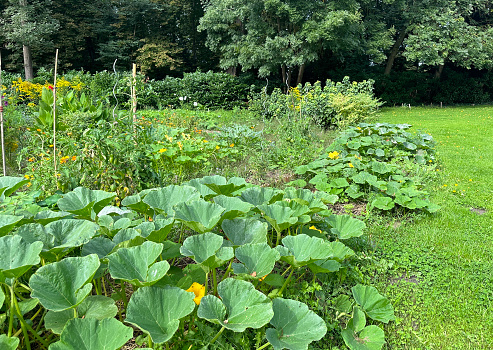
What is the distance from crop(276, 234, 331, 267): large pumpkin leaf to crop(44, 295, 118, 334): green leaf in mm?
676

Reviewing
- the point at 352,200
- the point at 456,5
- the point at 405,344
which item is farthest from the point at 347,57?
the point at 405,344

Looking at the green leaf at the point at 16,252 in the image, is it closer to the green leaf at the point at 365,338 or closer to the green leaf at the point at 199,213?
the green leaf at the point at 199,213

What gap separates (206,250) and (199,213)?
26cm

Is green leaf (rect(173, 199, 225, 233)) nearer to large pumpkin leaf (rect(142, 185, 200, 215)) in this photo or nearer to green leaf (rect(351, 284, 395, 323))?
large pumpkin leaf (rect(142, 185, 200, 215))

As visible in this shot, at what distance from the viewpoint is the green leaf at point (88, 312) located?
1029mm

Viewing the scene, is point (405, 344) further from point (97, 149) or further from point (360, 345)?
point (97, 149)

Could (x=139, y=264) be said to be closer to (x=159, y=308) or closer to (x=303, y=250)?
(x=159, y=308)

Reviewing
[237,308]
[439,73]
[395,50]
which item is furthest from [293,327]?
[439,73]

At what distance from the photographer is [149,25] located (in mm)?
19766

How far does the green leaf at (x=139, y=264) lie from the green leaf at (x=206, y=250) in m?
0.11

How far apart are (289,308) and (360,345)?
439 mm

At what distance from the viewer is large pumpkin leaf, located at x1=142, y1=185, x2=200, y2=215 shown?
1598mm

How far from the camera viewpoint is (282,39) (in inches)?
463

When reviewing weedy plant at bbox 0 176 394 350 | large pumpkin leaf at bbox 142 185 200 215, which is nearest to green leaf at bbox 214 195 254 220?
weedy plant at bbox 0 176 394 350
